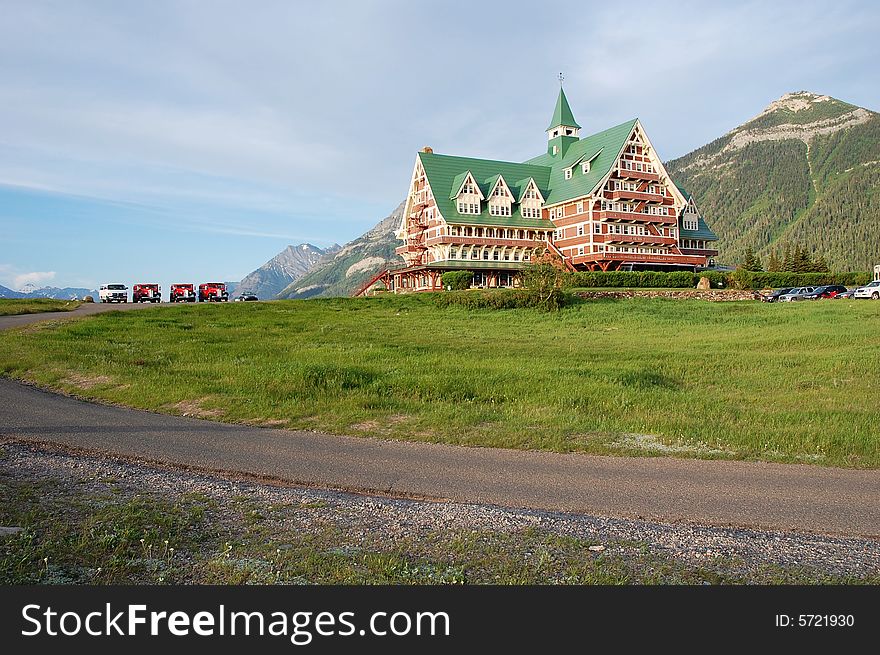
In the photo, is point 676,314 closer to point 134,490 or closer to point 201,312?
point 201,312

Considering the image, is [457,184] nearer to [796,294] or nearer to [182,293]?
[182,293]

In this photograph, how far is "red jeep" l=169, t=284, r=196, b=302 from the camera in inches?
2552

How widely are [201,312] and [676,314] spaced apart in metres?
31.7

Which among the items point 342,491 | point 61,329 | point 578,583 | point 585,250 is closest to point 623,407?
point 342,491

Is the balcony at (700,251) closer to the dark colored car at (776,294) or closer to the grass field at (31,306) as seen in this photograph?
the dark colored car at (776,294)

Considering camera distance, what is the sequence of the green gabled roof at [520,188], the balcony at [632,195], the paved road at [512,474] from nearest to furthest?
1. the paved road at [512,474]
2. the balcony at [632,195]
3. the green gabled roof at [520,188]

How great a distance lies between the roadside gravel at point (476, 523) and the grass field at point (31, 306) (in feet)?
129

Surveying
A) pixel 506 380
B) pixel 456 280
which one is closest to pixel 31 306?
pixel 456 280

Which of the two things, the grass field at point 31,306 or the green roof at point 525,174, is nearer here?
the grass field at point 31,306

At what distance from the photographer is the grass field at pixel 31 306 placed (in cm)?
4218

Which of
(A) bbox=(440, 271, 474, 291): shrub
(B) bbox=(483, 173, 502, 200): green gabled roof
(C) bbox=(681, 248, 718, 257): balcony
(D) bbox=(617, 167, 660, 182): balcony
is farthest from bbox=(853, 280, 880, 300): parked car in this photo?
(B) bbox=(483, 173, 502, 200): green gabled roof

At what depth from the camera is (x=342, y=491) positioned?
923 cm

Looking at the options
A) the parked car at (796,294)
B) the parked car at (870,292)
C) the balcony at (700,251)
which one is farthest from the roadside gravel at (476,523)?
the balcony at (700,251)

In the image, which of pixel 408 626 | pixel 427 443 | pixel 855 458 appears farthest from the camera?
pixel 427 443
